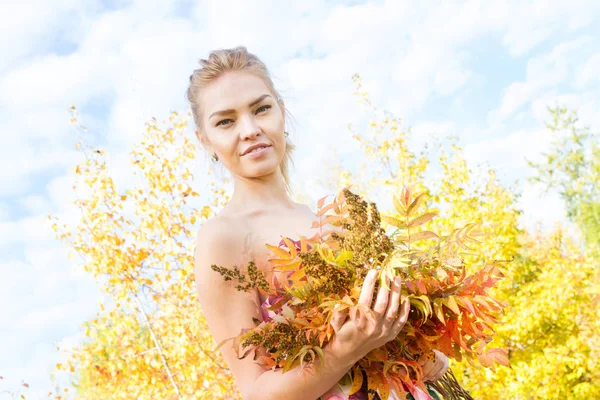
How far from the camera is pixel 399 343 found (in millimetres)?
1644

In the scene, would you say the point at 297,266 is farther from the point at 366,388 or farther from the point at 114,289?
the point at 114,289

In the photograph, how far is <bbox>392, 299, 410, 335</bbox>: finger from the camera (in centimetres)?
146

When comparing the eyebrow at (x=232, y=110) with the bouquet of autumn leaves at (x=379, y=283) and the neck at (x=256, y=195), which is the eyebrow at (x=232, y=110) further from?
the bouquet of autumn leaves at (x=379, y=283)

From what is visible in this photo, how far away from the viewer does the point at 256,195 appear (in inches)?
84.7

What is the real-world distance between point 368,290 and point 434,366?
55 centimetres

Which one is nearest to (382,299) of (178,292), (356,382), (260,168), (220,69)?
(356,382)

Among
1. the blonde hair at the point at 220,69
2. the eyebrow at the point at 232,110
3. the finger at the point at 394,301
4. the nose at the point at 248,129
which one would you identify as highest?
the blonde hair at the point at 220,69

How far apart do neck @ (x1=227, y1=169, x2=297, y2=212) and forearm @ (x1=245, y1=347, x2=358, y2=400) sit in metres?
0.67

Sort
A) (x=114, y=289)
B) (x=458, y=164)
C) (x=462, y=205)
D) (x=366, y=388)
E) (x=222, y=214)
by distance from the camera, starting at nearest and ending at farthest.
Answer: (x=366, y=388) → (x=222, y=214) → (x=114, y=289) → (x=462, y=205) → (x=458, y=164)

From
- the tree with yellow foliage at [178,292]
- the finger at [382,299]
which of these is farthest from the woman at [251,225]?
the tree with yellow foliage at [178,292]

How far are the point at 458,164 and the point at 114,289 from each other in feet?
18.8

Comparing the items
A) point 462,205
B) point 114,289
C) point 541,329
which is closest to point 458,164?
point 462,205

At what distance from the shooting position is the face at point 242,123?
2049 mm

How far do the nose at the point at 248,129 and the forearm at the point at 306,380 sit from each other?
0.82 m
